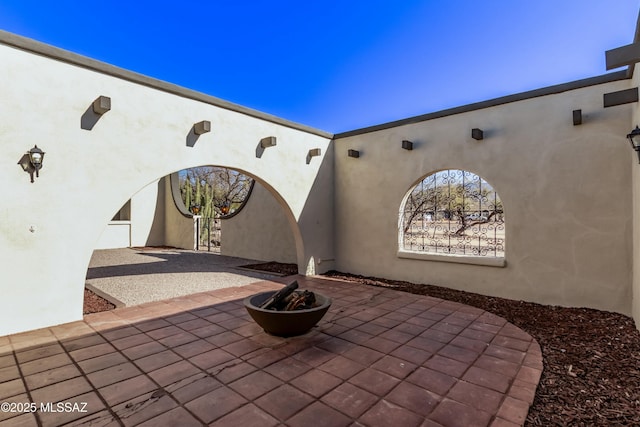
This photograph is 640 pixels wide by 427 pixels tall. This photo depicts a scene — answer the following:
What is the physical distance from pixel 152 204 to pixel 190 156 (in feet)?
36.3

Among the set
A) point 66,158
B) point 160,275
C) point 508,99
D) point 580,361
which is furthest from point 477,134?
point 160,275

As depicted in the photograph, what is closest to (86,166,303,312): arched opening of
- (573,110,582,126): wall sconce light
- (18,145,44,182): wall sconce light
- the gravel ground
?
the gravel ground

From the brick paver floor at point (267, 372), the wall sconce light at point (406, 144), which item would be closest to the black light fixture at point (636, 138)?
the brick paver floor at point (267, 372)

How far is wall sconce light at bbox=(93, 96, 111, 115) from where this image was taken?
4496 millimetres

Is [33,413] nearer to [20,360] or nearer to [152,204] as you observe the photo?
[20,360]

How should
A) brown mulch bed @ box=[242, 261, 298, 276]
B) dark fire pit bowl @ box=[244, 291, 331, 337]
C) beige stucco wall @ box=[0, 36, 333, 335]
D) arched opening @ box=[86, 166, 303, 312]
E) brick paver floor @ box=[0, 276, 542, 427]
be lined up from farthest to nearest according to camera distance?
brown mulch bed @ box=[242, 261, 298, 276]
arched opening @ box=[86, 166, 303, 312]
beige stucco wall @ box=[0, 36, 333, 335]
dark fire pit bowl @ box=[244, 291, 331, 337]
brick paver floor @ box=[0, 276, 542, 427]

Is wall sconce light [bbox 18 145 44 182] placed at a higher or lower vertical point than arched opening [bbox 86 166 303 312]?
higher

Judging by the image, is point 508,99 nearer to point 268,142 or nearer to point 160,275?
point 268,142

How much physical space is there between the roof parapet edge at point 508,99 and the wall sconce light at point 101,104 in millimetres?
5660

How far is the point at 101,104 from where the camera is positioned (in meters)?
4.48

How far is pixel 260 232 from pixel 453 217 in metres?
6.52

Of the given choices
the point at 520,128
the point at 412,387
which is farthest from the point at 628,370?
the point at 520,128

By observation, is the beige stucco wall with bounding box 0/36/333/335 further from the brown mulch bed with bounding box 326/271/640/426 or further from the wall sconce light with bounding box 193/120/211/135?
the brown mulch bed with bounding box 326/271/640/426

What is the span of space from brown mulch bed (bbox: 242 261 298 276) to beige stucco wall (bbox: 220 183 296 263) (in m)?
0.31
